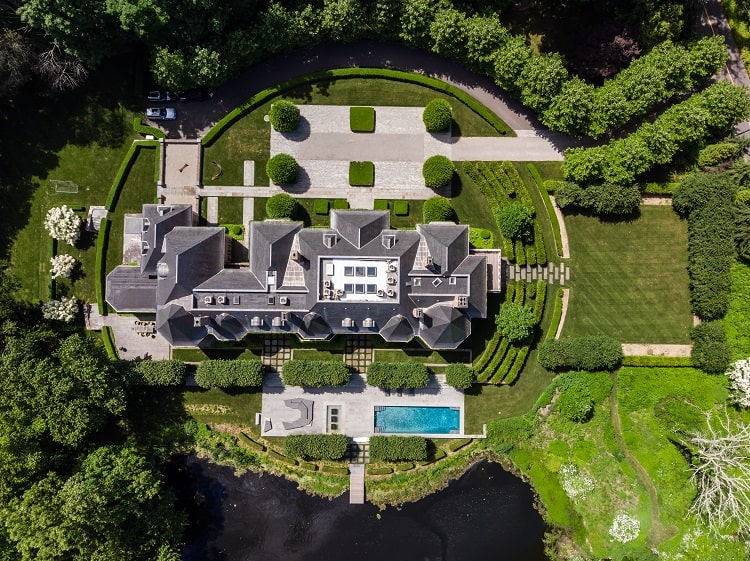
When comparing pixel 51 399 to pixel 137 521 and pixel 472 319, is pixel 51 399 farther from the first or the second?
pixel 472 319

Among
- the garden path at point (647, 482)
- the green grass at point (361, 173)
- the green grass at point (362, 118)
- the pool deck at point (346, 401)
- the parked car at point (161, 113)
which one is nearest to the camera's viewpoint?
the parked car at point (161, 113)

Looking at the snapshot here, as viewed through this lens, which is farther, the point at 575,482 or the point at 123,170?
the point at 575,482

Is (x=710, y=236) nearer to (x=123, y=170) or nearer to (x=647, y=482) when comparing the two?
(x=647, y=482)

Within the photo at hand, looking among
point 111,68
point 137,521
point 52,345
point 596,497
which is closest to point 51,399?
point 52,345

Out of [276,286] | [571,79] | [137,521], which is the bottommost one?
[137,521]

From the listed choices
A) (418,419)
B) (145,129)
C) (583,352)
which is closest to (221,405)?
(418,419)

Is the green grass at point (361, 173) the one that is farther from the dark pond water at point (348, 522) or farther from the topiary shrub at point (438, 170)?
the dark pond water at point (348, 522)

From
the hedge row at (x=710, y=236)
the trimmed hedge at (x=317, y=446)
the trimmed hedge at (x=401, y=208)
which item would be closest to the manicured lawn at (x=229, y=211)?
the trimmed hedge at (x=401, y=208)
